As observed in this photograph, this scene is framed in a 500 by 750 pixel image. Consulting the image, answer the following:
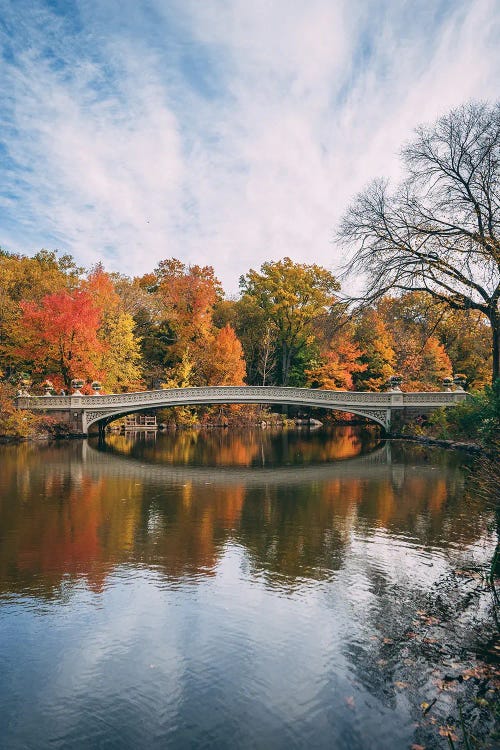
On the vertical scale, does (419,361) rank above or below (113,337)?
below

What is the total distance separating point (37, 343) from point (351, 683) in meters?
30.5

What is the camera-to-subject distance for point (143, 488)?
14.8 m

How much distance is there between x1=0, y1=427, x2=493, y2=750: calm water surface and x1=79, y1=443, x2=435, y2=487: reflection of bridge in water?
6.89ft

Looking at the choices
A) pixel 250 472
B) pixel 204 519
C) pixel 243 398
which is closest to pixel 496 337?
pixel 250 472

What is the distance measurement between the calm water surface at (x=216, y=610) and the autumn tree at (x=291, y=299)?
31731mm

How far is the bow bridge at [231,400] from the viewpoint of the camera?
29.8 meters

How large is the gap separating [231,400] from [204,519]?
2057 cm

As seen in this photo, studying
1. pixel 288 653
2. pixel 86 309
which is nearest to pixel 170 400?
pixel 86 309

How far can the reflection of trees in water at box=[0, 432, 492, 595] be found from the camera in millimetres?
7895

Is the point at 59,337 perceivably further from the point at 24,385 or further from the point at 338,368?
the point at 338,368

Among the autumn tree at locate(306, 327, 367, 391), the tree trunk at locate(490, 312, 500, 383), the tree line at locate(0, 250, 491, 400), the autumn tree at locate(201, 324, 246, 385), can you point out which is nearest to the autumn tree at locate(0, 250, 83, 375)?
the tree line at locate(0, 250, 491, 400)

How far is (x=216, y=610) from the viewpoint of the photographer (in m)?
6.15

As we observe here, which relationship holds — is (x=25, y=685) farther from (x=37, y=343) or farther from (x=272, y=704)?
(x=37, y=343)

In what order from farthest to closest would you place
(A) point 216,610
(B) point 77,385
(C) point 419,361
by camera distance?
(C) point 419,361 → (B) point 77,385 → (A) point 216,610
